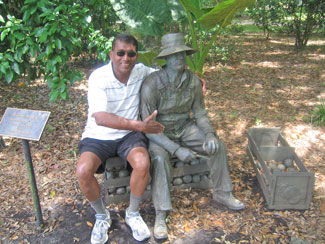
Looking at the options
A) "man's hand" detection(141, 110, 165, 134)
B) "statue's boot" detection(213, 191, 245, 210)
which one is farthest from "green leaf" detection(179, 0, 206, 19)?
"statue's boot" detection(213, 191, 245, 210)

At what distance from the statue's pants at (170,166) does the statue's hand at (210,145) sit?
8cm

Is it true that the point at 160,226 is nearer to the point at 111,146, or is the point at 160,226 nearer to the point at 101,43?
the point at 111,146

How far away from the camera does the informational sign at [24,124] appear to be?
2633mm

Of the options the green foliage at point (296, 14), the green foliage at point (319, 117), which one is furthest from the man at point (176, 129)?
the green foliage at point (296, 14)

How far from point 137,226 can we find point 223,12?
11.4ft

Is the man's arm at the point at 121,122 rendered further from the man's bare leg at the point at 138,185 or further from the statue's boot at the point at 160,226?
the statue's boot at the point at 160,226

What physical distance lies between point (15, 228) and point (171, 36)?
2495 millimetres

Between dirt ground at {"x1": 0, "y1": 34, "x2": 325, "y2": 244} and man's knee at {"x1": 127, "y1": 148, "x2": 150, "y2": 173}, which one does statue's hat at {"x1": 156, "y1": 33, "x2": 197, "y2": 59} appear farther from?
dirt ground at {"x1": 0, "y1": 34, "x2": 325, "y2": 244}

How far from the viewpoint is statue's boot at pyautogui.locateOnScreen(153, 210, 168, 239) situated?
2.92 metres

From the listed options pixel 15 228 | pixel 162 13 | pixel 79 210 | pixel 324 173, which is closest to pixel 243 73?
pixel 162 13

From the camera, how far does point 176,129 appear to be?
11.3 ft

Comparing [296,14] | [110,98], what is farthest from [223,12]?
[296,14]

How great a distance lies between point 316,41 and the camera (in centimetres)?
1105

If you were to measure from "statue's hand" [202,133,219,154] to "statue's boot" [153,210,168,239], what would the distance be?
765mm
